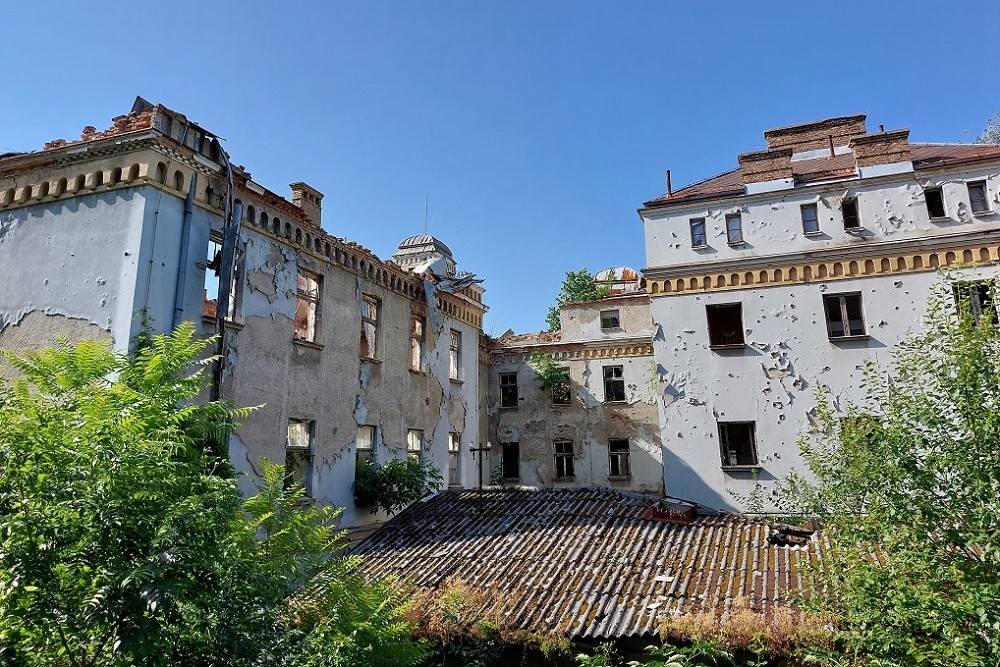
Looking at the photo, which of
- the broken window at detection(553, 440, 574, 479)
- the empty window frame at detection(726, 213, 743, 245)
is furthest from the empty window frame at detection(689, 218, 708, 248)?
the broken window at detection(553, 440, 574, 479)

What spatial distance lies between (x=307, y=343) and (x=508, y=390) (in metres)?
13.6

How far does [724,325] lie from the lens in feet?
60.5

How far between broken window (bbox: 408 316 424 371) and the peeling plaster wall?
7.24m

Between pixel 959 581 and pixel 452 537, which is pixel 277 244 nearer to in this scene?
pixel 452 537

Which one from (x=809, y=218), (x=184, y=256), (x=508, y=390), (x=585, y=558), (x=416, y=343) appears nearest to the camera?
(x=585, y=558)

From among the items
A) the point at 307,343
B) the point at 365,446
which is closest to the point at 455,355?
the point at 365,446

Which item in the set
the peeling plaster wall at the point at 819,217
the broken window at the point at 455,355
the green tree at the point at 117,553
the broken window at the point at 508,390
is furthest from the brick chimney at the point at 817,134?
the green tree at the point at 117,553

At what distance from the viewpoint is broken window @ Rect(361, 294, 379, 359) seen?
1691cm

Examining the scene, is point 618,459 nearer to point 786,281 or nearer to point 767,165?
point 786,281

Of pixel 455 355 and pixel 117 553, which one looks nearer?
pixel 117 553

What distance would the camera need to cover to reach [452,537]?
11.1m

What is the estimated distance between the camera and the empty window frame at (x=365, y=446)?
51.8ft

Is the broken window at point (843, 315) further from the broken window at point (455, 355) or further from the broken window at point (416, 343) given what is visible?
the broken window at point (416, 343)

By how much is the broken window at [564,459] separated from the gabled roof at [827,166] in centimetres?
1091
